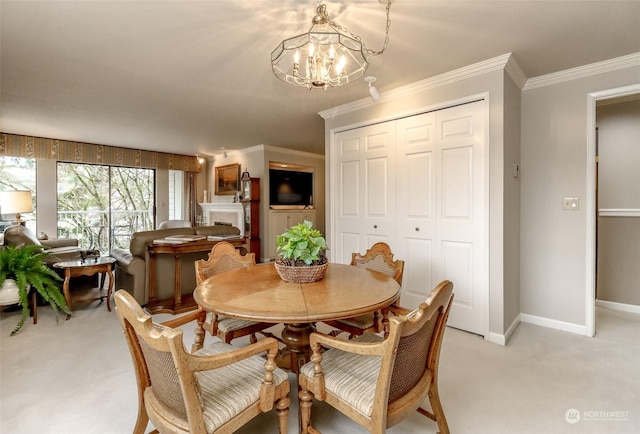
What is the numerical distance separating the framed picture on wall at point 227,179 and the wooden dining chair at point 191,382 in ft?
19.0

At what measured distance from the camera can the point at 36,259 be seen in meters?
2.90

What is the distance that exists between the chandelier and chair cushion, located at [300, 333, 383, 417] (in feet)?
5.19

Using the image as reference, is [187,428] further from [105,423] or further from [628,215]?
[628,215]

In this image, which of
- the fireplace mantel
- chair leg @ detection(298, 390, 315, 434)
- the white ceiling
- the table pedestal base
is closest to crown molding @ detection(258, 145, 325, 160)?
the fireplace mantel

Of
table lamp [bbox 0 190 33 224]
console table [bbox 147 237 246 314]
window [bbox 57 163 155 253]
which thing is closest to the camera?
console table [bbox 147 237 246 314]

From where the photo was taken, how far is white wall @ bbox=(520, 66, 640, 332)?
2672 mm

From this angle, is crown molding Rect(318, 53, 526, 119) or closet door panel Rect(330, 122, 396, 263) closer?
crown molding Rect(318, 53, 526, 119)

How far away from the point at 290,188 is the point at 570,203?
4985 millimetres

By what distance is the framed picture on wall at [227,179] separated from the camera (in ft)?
22.1

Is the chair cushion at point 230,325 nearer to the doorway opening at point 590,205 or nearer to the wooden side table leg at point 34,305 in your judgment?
the wooden side table leg at point 34,305

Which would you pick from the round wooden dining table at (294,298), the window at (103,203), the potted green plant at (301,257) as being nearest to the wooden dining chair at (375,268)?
the round wooden dining table at (294,298)

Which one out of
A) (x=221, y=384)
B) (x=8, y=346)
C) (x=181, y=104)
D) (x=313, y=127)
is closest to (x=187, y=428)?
(x=221, y=384)

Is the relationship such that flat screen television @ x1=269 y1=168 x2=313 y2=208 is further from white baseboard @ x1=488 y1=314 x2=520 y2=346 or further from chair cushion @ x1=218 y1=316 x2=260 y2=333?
white baseboard @ x1=488 y1=314 x2=520 y2=346

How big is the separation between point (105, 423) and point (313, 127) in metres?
4.11
